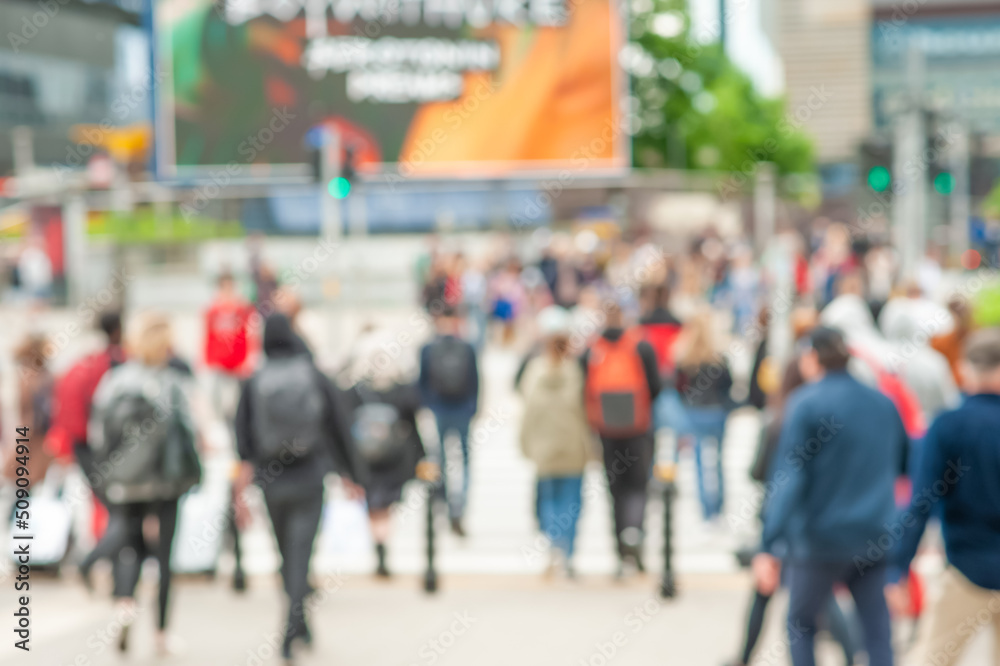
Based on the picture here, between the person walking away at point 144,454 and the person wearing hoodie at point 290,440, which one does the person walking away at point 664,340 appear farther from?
the person walking away at point 144,454

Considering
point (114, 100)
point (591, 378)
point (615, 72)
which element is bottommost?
point (591, 378)

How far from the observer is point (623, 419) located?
835 cm

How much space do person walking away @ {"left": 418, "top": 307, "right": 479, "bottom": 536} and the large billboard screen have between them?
75.0 feet

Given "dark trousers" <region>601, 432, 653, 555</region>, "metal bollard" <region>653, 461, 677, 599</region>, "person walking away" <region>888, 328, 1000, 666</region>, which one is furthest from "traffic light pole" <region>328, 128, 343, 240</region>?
"person walking away" <region>888, 328, 1000, 666</region>

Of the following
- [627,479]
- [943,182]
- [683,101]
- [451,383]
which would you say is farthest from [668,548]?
[683,101]

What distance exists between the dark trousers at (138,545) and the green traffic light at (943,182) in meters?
11.1

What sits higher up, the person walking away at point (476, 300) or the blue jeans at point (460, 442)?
the person walking away at point (476, 300)

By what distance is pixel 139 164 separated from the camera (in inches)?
1927

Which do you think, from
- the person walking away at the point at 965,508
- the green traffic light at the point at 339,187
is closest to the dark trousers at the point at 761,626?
the person walking away at the point at 965,508

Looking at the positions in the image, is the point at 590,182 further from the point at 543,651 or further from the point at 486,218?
the point at 543,651

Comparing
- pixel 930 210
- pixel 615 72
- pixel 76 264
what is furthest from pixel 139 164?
pixel 930 210

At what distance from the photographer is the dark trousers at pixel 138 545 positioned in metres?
6.71

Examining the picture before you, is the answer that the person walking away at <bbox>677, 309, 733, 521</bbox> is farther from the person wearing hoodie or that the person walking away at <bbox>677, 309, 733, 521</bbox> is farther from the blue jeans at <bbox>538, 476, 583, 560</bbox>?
the person wearing hoodie

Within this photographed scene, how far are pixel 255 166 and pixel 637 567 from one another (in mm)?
25776
